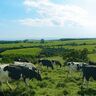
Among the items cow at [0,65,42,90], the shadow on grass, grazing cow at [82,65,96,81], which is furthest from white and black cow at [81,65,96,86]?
cow at [0,65,42,90]

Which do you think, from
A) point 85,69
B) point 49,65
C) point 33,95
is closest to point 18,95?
point 33,95

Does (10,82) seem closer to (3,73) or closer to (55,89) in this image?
(3,73)

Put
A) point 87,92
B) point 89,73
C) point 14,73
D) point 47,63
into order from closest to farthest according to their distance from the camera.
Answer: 1. point 87,92
2. point 14,73
3. point 89,73
4. point 47,63

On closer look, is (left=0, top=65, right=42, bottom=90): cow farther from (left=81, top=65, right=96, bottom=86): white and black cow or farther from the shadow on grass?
(left=81, top=65, right=96, bottom=86): white and black cow

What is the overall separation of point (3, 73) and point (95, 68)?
24.8 ft

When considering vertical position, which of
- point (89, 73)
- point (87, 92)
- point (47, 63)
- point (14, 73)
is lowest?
point (47, 63)

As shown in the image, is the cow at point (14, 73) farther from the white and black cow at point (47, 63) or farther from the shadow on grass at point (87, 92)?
the white and black cow at point (47, 63)

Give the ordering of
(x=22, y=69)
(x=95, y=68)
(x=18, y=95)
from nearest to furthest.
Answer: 1. (x=18, y=95)
2. (x=22, y=69)
3. (x=95, y=68)

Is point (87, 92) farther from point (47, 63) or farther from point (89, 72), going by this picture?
point (47, 63)

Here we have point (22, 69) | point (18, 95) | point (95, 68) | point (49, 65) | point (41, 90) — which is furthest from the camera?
point (49, 65)

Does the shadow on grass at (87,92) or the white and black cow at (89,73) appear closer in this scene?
the shadow on grass at (87,92)

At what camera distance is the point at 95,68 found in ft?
78.9

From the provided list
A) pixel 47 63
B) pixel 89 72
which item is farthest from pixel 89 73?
pixel 47 63

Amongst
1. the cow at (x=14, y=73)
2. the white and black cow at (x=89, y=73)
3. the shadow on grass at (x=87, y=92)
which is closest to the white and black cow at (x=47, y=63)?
the white and black cow at (x=89, y=73)
